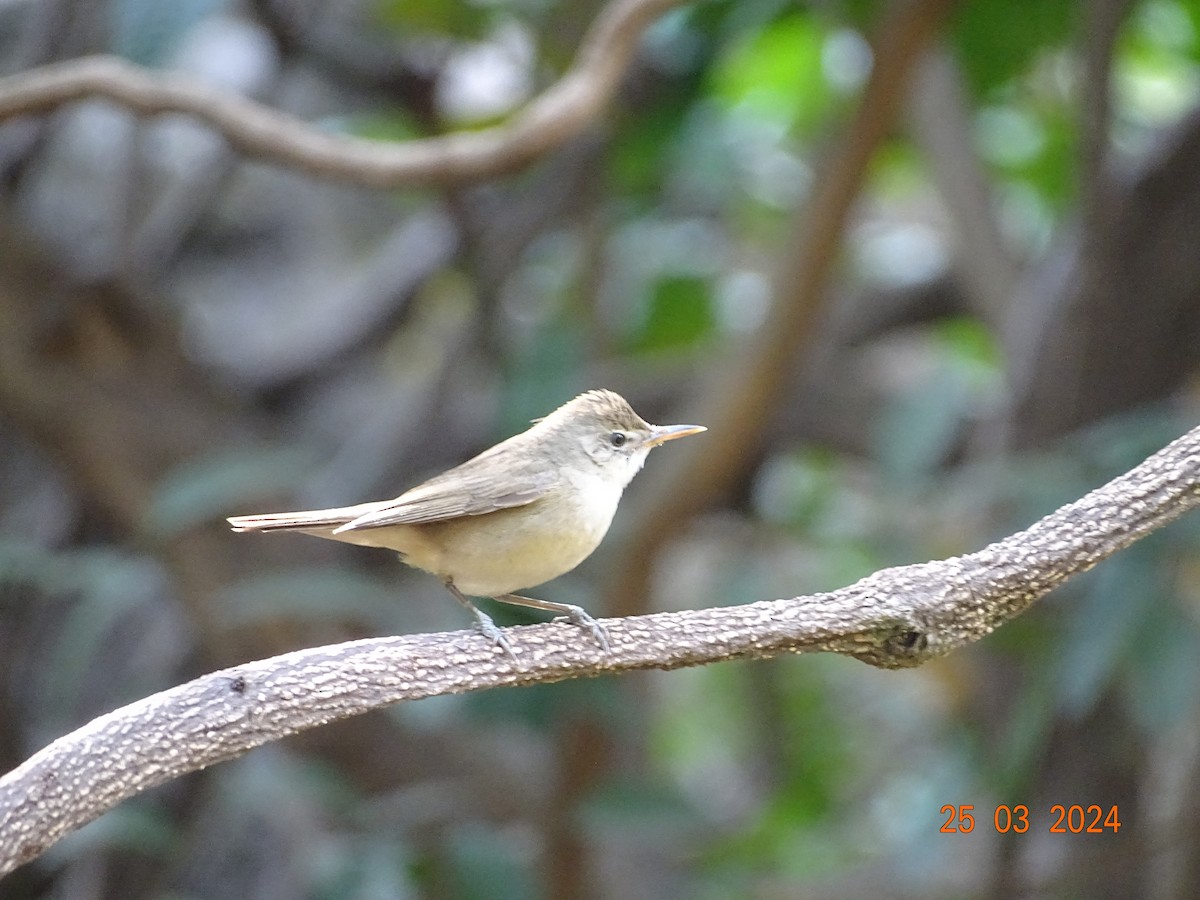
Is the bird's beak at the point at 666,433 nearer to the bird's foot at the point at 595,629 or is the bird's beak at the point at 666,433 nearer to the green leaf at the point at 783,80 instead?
the bird's foot at the point at 595,629

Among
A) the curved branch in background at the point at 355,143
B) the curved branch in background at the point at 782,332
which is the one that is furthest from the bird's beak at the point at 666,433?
the curved branch in background at the point at 782,332

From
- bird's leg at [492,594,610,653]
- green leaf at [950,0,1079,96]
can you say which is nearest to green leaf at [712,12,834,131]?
green leaf at [950,0,1079,96]

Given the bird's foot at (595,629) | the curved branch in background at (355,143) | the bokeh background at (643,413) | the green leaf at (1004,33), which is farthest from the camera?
the green leaf at (1004,33)

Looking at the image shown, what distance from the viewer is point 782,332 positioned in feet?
15.0

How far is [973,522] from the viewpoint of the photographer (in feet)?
16.6

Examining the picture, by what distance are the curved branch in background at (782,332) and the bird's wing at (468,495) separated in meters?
1.71

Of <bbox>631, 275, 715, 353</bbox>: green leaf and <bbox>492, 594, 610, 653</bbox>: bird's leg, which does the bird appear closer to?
<bbox>492, 594, 610, 653</bbox>: bird's leg

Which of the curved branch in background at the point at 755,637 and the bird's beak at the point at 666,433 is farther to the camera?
the bird's beak at the point at 666,433

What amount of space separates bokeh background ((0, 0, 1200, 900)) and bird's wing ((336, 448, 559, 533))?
4.61ft

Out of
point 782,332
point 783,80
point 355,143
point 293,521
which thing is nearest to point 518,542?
point 293,521

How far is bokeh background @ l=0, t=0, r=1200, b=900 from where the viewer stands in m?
4.48

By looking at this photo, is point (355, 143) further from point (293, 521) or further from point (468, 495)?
point (293, 521)

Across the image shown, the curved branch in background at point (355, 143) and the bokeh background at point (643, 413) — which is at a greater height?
the curved branch in background at point (355, 143)

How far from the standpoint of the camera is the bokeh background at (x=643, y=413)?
4480 mm
